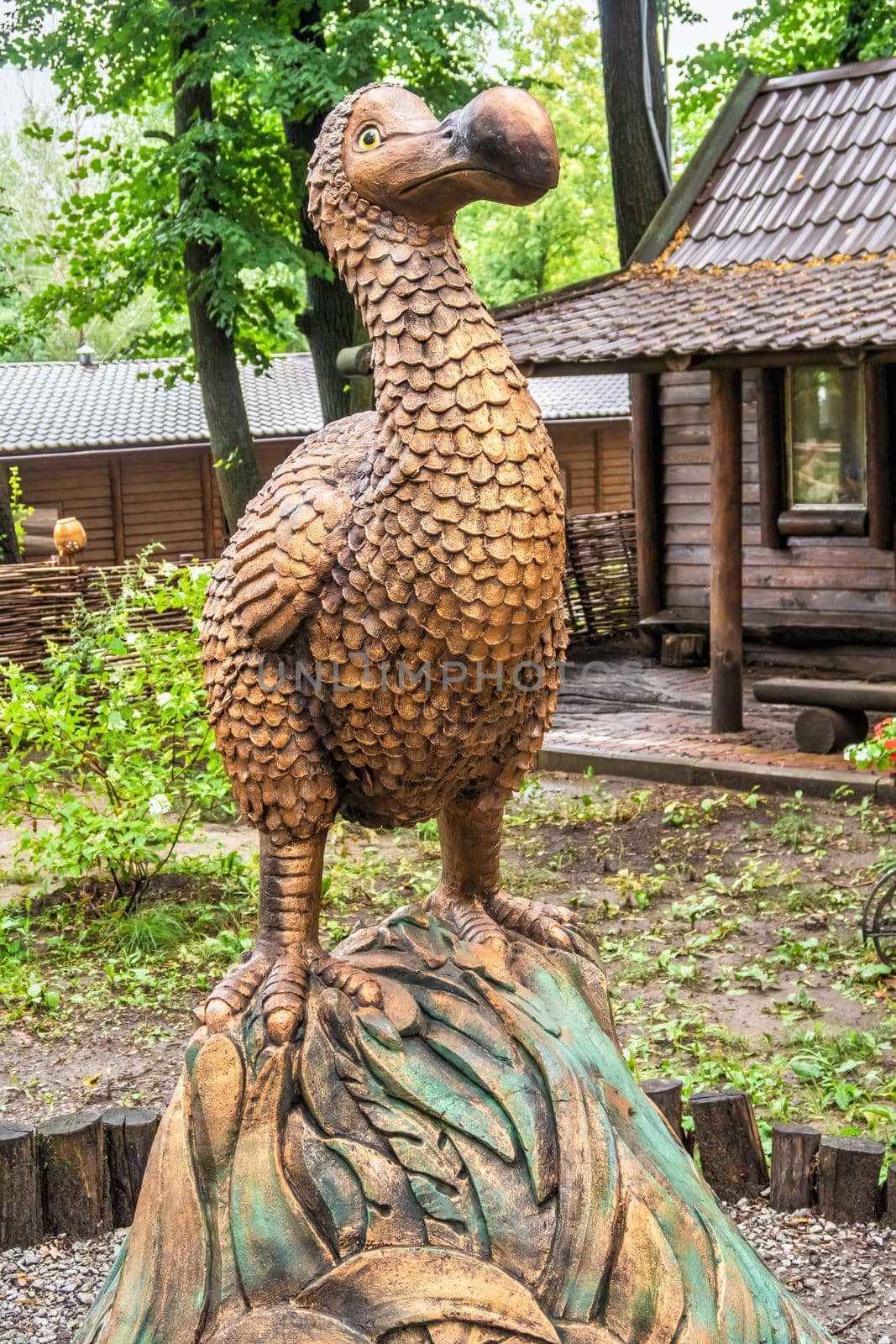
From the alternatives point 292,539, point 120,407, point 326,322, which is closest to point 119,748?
point 292,539

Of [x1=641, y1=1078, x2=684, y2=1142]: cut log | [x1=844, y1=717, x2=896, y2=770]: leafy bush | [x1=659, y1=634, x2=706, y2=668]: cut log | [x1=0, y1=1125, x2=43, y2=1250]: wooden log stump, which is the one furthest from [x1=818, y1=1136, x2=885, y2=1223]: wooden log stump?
[x1=659, y1=634, x2=706, y2=668]: cut log

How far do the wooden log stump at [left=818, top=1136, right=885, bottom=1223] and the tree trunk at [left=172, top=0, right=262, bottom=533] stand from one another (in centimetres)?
856

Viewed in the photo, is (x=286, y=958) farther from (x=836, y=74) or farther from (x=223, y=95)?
(x=223, y=95)

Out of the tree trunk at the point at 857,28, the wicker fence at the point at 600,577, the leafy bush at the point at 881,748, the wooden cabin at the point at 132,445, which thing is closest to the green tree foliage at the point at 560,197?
the wooden cabin at the point at 132,445

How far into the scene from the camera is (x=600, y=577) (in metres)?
13.8

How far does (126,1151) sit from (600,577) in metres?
10.4

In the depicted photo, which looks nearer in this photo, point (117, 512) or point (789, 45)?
point (789, 45)

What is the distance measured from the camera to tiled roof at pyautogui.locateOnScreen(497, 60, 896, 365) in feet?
27.8

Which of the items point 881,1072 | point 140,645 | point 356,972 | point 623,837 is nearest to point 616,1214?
point 356,972

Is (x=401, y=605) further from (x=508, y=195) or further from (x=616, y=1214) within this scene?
(x=616, y=1214)

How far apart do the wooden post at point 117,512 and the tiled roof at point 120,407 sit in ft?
2.14

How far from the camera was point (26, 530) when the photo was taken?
56.4 feet

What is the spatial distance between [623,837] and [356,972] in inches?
190

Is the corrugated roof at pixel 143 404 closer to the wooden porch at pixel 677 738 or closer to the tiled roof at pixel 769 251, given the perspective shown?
the tiled roof at pixel 769 251
